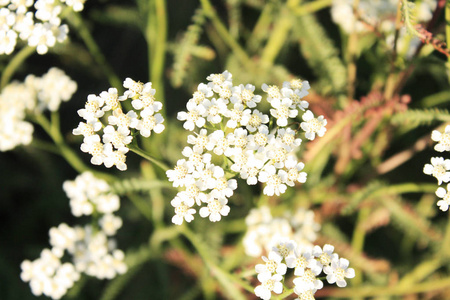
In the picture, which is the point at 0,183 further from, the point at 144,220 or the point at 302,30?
the point at 302,30

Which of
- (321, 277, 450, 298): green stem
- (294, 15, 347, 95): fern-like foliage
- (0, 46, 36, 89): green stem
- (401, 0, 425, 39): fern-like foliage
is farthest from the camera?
(294, 15, 347, 95): fern-like foliage

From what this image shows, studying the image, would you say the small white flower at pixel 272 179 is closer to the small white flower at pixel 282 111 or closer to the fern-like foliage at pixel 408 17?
the small white flower at pixel 282 111

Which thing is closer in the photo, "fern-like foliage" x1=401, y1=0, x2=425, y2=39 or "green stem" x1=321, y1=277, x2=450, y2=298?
"fern-like foliage" x1=401, y1=0, x2=425, y2=39

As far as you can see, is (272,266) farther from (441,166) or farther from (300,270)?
(441,166)

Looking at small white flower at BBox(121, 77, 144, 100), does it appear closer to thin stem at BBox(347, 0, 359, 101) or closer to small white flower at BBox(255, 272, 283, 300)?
small white flower at BBox(255, 272, 283, 300)

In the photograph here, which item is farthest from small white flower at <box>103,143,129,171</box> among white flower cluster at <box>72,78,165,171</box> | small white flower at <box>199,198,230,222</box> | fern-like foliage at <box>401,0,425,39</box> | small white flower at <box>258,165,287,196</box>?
fern-like foliage at <box>401,0,425,39</box>

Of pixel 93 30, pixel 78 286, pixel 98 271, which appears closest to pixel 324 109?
pixel 98 271

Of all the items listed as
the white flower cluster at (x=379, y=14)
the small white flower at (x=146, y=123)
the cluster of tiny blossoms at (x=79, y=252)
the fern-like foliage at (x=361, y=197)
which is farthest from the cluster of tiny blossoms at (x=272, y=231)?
the white flower cluster at (x=379, y=14)
